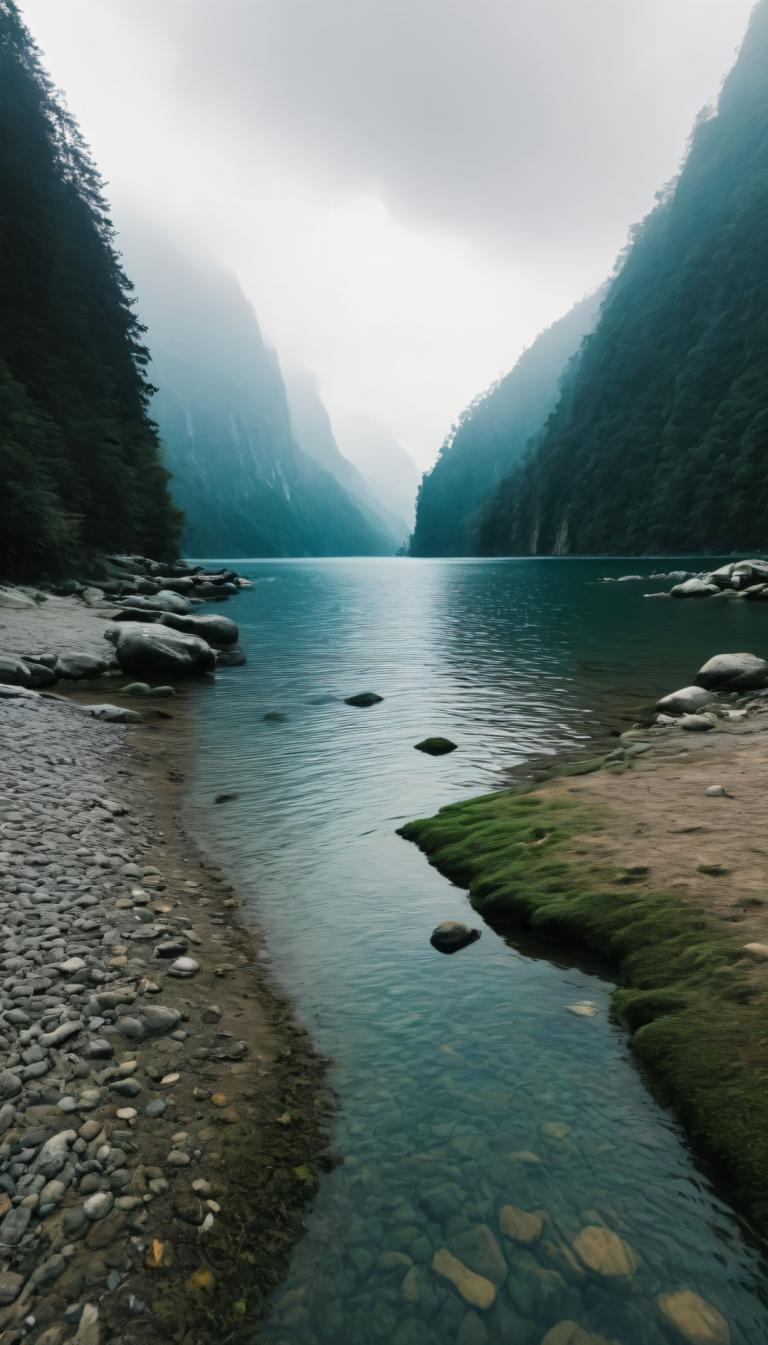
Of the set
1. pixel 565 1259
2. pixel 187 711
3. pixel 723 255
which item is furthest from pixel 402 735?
pixel 723 255

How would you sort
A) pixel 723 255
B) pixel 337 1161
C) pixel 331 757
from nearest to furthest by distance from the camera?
pixel 337 1161, pixel 331 757, pixel 723 255

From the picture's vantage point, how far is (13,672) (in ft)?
51.0

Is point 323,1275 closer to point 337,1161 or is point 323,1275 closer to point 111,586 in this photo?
point 337,1161

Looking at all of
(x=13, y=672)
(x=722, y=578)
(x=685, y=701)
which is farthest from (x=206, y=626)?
(x=722, y=578)

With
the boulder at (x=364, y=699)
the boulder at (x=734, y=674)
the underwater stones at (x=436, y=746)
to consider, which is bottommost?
the boulder at (x=364, y=699)

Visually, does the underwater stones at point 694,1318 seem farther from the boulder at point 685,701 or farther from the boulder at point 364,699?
the boulder at point 364,699

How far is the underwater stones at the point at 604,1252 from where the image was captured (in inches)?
123

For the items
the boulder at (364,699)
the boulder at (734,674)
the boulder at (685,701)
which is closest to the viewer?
the boulder at (685,701)

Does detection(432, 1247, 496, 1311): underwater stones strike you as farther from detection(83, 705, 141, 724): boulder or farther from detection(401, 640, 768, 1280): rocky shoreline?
detection(83, 705, 141, 724): boulder

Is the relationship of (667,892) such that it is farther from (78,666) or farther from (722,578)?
(722,578)

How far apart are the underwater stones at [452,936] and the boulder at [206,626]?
778 inches

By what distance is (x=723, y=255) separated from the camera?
304 ft

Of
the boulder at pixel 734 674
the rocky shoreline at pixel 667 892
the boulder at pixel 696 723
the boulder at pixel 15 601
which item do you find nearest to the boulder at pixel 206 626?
the boulder at pixel 15 601

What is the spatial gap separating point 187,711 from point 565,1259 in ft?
44.4
